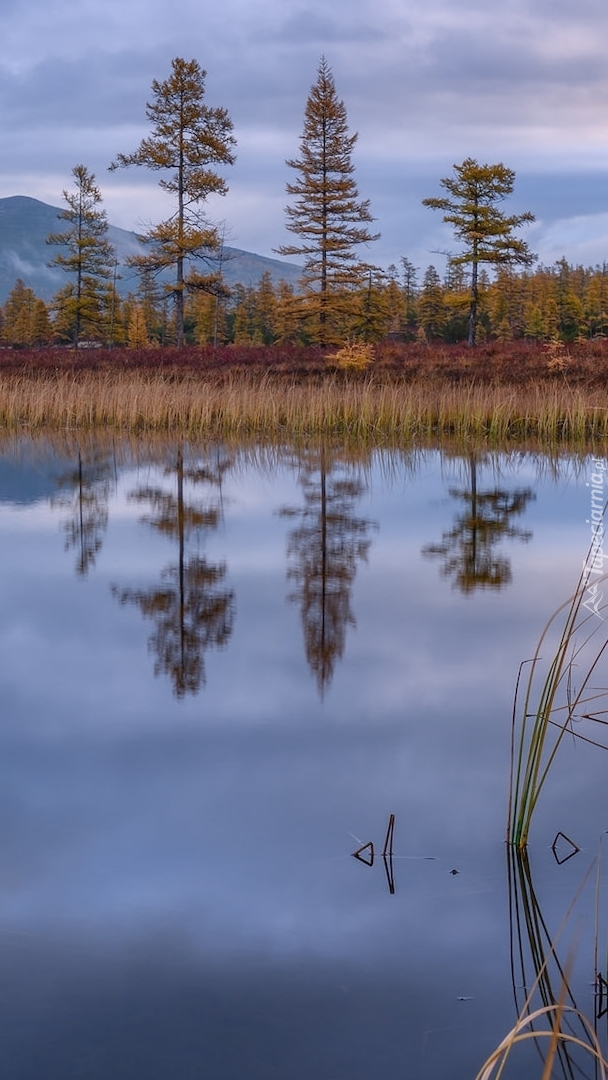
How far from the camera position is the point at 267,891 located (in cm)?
243

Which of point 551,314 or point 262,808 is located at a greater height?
point 551,314

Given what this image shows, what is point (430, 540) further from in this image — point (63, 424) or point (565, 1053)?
point (63, 424)

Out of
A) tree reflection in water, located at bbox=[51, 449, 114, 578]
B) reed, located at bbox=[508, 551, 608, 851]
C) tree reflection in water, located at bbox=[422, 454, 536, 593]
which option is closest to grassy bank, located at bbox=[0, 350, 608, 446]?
tree reflection in water, located at bbox=[51, 449, 114, 578]

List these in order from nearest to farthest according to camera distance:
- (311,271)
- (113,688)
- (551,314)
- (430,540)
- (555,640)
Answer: (113,688)
(555,640)
(430,540)
(311,271)
(551,314)

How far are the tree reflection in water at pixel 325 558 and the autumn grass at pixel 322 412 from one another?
3.51 meters

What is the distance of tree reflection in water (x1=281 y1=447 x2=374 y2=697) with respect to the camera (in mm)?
4582

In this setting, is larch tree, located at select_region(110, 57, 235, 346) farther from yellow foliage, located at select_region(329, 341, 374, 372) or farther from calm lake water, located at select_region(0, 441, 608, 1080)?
calm lake water, located at select_region(0, 441, 608, 1080)

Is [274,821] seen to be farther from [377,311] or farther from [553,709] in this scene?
[377,311]

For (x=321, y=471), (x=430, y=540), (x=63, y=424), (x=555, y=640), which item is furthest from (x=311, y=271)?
(x=555, y=640)

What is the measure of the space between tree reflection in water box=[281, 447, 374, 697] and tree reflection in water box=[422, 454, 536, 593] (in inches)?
21.4

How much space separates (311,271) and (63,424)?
19958 mm

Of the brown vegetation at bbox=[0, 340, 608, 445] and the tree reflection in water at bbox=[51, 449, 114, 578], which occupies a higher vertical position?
the brown vegetation at bbox=[0, 340, 608, 445]

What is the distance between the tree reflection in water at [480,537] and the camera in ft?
19.4

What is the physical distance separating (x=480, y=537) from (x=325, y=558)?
1267 mm
